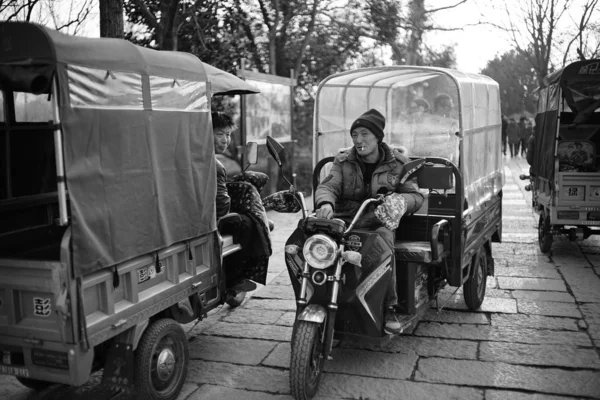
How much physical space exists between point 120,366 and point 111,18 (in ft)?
12.6

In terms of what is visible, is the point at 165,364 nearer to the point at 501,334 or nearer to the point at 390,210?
the point at 390,210

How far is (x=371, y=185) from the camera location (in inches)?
199

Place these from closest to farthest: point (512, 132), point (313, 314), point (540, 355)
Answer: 1. point (313, 314)
2. point (540, 355)
3. point (512, 132)

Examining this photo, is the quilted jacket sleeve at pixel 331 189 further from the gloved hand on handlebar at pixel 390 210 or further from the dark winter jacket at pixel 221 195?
the dark winter jacket at pixel 221 195

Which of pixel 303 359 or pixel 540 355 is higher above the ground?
pixel 303 359

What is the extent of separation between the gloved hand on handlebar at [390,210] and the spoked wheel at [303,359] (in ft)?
3.02

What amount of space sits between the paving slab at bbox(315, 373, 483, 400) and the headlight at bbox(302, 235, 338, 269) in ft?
2.97

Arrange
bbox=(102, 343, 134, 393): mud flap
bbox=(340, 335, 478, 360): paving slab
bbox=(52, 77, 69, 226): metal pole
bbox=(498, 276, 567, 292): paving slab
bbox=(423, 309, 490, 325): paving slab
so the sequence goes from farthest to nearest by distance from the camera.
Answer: bbox=(498, 276, 567, 292): paving slab → bbox=(423, 309, 490, 325): paving slab → bbox=(340, 335, 478, 360): paving slab → bbox=(102, 343, 134, 393): mud flap → bbox=(52, 77, 69, 226): metal pole

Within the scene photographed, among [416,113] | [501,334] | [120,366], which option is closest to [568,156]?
[416,113]

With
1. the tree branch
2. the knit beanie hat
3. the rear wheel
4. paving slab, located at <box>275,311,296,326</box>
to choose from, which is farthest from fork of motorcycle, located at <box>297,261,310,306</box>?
the tree branch

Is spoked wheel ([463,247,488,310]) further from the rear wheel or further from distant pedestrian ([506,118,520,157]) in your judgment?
distant pedestrian ([506,118,520,157])

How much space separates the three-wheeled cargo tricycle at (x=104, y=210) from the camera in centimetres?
341

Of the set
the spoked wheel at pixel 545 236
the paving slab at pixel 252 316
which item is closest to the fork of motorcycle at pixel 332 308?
the paving slab at pixel 252 316

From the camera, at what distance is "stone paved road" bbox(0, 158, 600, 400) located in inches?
174
